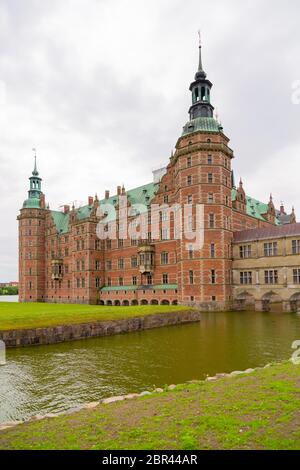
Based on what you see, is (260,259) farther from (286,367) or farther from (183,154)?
(286,367)

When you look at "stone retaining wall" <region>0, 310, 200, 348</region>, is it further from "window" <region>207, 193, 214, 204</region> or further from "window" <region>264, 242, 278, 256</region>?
"window" <region>207, 193, 214, 204</region>

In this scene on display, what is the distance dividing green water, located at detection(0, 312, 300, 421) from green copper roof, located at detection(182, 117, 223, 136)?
106 feet

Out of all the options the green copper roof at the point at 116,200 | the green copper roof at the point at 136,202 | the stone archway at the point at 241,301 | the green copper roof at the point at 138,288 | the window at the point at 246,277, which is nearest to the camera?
the window at the point at 246,277

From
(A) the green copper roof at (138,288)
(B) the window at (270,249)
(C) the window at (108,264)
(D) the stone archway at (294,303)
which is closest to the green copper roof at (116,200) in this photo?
(C) the window at (108,264)

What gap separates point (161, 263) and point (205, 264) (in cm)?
982

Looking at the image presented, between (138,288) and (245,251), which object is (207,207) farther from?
(138,288)

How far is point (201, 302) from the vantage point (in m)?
46.5

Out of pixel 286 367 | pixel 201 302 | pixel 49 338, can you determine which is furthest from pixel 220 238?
pixel 286 367

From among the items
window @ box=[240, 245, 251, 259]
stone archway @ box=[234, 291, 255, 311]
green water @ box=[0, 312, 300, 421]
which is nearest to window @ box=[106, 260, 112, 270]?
stone archway @ box=[234, 291, 255, 311]

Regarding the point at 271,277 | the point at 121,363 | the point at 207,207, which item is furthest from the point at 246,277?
the point at 121,363

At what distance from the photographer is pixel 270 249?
45.9 metres

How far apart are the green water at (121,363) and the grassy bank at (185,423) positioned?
373 cm

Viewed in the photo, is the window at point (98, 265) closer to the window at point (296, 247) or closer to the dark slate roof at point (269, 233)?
the dark slate roof at point (269, 233)

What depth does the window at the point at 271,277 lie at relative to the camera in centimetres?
4472
